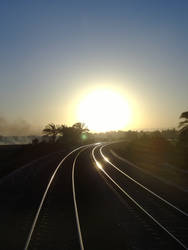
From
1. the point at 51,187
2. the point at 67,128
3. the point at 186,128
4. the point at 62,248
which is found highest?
the point at 67,128

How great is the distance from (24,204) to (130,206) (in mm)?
4191

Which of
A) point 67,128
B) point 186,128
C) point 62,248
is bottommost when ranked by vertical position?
point 62,248

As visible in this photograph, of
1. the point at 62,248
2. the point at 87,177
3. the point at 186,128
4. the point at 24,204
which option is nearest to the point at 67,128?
the point at 186,128

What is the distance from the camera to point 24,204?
13.9 metres

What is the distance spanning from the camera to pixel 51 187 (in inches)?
725

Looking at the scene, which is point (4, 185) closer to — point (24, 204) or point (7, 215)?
point (24, 204)

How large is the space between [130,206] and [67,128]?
77.7m

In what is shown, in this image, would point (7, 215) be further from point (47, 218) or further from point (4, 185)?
point (4, 185)

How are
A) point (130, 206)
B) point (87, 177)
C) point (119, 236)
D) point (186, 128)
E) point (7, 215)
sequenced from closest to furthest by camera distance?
point (119, 236), point (7, 215), point (130, 206), point (87, 177), point (186, 128)

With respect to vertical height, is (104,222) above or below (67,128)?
below

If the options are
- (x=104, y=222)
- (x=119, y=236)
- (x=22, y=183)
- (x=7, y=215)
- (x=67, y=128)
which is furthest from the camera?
(x=67, y=128)

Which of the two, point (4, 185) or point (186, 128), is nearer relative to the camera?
point (4, 185)

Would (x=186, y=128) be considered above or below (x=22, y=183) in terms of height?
above

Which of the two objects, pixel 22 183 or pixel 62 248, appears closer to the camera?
pixel 62 248
